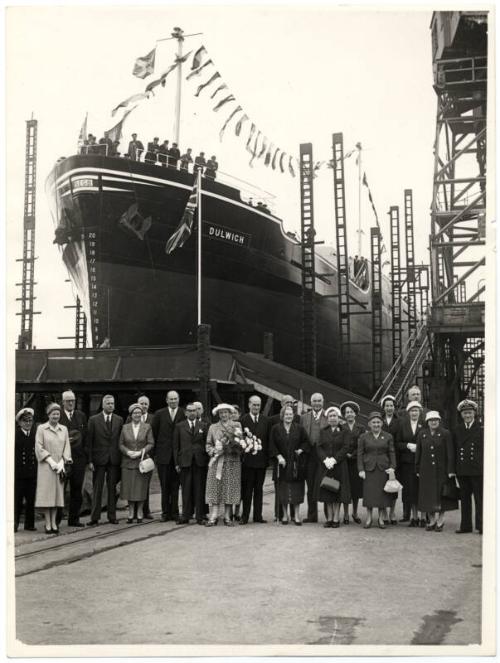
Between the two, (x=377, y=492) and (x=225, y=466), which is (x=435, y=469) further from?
(x=225, y=466)

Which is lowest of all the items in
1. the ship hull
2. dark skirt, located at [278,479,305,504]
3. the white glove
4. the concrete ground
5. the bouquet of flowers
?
the concrete ground

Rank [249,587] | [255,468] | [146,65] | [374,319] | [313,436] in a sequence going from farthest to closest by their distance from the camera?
[374,319] → [146,65] → [313,436] → [255,468] → [249,587]

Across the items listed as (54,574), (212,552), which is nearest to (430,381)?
(212,552)

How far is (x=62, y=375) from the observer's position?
51.6 ft

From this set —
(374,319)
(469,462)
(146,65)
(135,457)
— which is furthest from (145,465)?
(374,319)

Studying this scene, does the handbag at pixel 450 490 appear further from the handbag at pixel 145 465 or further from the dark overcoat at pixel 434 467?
the handbag at pixel 145 465

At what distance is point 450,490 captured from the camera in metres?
7.99

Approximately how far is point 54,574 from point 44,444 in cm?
250

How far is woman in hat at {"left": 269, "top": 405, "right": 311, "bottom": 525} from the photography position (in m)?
8.46

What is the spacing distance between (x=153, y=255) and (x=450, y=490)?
12.7 metres

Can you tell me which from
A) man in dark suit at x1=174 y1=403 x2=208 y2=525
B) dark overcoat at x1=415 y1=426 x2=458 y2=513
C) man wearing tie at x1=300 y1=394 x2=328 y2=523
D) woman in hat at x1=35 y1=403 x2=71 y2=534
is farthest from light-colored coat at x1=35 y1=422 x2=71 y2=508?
dark overcoat at x1=415 y1=426 x2=458 y2=513

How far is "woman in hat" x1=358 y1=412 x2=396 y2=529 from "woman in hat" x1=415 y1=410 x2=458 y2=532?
1.10ft

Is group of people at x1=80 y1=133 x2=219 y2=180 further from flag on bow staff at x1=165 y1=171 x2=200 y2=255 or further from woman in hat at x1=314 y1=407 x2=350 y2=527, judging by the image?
woman in hat at x1=314 y1=407 x2=350 y2=527

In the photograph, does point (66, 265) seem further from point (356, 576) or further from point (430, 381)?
point (356, 576)
